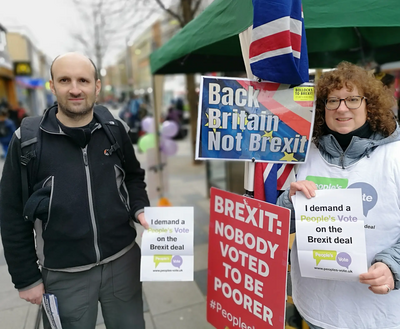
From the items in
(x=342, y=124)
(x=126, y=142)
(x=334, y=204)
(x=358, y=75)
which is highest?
(x=358, y=75)

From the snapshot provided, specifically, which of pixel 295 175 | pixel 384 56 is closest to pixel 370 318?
pixel 295 175

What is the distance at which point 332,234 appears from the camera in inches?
51.3

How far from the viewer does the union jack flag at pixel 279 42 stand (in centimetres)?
136

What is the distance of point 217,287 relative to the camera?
175 centimetres

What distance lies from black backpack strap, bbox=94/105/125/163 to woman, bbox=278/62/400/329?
95cm

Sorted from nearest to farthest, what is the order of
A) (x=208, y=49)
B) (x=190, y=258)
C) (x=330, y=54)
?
(x=190, y=258) < (x=208, y=49) < (x=330, y=54)

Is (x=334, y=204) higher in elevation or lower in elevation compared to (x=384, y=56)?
lower

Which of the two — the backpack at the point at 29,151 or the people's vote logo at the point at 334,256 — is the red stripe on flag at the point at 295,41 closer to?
the people's vote logo at the point at 334,256

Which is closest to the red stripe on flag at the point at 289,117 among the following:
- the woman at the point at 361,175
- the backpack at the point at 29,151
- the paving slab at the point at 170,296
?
the woman at the point at 361,175

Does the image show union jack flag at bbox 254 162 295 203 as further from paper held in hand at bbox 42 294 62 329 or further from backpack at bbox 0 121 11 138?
backpack at bbox 0 121 11 138

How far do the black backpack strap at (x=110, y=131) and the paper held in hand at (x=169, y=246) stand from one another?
373 mm

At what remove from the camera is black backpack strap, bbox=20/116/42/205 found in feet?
4.85

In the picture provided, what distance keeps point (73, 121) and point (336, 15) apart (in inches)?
64.3

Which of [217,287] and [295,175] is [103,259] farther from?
[295,175]
